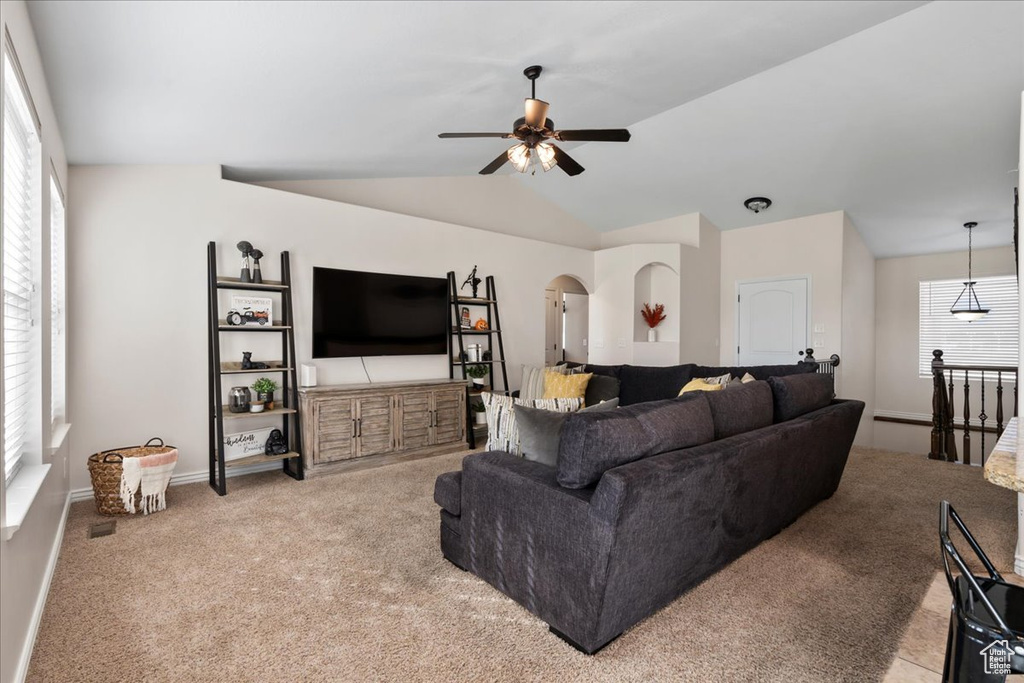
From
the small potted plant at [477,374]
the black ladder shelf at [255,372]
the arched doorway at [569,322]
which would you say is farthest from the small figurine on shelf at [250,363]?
the arched doorway at [569,322]

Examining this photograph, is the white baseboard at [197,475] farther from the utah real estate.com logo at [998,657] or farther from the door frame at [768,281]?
the door frame at [768,281]

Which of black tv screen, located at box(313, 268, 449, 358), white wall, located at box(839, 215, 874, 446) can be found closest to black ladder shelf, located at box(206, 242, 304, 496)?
black tv screen, located at box(313, 268, 449, 358)

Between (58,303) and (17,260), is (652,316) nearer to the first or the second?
(58,303)

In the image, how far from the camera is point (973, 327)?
275 inches

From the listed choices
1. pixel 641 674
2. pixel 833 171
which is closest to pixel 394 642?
pixel 641 674

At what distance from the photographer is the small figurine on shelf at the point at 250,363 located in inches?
161

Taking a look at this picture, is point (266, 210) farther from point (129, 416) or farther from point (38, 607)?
point (38, 607)

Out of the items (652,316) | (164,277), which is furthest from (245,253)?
(652,316)

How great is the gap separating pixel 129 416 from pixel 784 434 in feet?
14.5

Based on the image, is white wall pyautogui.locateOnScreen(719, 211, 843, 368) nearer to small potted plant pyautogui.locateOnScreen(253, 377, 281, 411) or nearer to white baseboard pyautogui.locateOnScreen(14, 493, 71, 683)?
small potted plant pyautogui.locateOnScreen(253, 377, 281, 411)

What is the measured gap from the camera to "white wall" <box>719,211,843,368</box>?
19.3 ft

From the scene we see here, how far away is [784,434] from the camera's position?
253cm

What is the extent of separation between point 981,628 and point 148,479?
4028 mm

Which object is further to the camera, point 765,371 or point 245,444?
point 765,371
